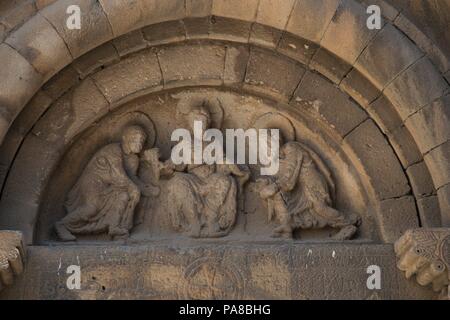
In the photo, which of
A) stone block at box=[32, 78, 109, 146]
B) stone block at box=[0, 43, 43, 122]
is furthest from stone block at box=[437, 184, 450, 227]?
stone block at box=[0, 43, 43, 122]

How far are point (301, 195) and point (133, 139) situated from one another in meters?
1.67

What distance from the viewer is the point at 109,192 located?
30.5 ft

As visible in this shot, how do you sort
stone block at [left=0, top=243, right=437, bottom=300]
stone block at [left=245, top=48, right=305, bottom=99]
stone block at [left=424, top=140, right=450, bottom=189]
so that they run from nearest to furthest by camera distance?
stone block at [left=0, top=243, right=437, bottom=300] → stone block at [left=424, top=140, right=450, bottom=189] → stone block at [left=245, top=48, right=305, bottom=99]

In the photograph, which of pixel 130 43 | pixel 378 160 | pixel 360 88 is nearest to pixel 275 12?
pixel 360 88

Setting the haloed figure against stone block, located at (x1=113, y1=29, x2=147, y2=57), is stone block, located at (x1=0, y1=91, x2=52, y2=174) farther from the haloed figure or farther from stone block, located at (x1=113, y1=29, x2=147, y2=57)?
the haloed figure

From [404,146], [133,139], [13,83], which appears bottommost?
[404,146]

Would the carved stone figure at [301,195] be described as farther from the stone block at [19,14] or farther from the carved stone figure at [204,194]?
the stone block at [19,14]

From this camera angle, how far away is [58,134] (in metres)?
9.19

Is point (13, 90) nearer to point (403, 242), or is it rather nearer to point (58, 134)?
point (58, 134)

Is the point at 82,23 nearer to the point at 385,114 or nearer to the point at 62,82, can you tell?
the point at 62,82

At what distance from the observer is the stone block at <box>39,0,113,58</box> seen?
29.1 feet

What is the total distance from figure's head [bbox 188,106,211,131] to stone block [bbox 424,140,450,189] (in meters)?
2.08

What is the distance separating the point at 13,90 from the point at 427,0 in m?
3.90
